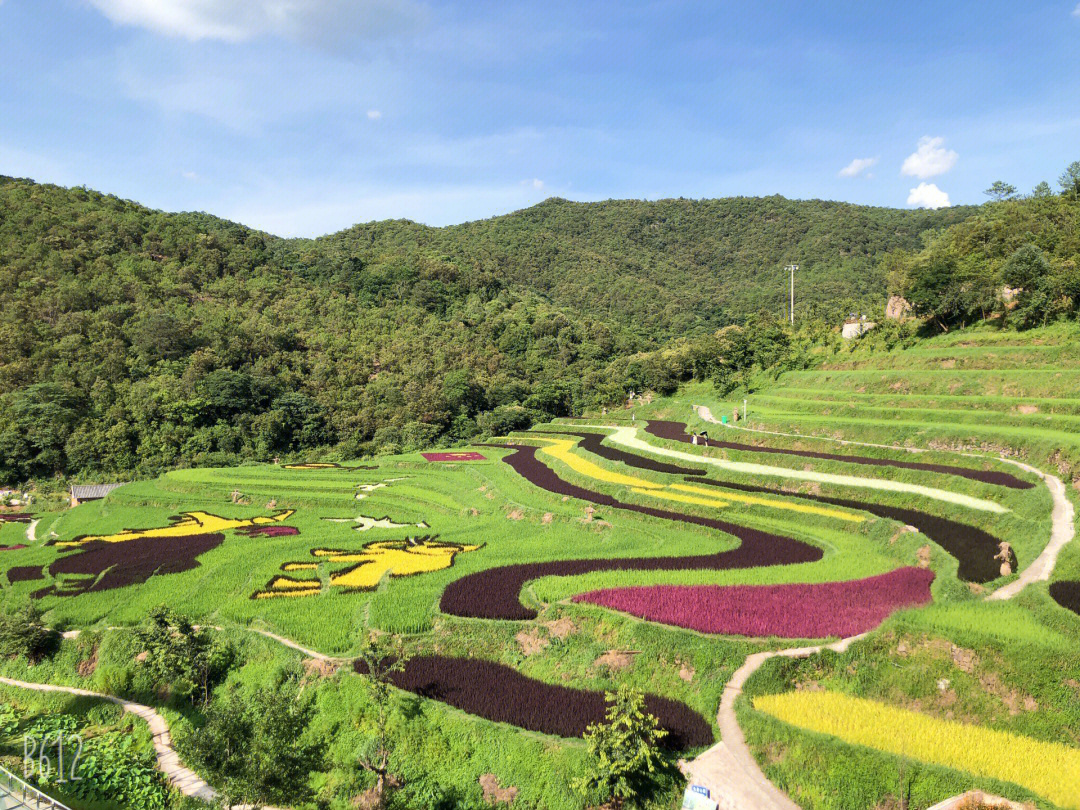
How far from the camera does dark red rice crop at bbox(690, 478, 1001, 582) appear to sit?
14691mm

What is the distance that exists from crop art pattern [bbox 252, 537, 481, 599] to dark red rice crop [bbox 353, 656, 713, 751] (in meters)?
5.47

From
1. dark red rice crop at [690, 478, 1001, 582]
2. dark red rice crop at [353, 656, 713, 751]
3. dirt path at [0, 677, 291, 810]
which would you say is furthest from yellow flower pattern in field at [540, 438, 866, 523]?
dirt path at [0, 677, 291, 810]

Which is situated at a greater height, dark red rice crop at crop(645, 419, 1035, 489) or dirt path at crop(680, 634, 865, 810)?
dark red rice crop at crop(645, 419, 1035, 489)

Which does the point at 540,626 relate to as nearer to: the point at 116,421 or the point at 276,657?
the point at 276,657

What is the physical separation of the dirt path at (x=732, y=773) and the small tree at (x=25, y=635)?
17019 mm

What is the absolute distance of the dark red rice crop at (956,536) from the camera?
14691 millimetres

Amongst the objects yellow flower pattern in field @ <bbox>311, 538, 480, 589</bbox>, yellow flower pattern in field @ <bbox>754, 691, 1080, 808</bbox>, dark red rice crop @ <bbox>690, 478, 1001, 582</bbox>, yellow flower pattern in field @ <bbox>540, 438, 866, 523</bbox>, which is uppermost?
dark red rice crop @ <bbox>690, 478, 1001, 582</bbox>

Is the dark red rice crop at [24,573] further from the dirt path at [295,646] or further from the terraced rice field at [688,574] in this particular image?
the dirt path at [295,646]

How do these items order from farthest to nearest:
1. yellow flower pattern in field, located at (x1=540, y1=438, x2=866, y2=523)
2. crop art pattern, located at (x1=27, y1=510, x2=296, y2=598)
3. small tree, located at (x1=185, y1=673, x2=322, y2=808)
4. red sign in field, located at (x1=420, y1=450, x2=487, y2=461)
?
red sign in field, located at (x1=420, y1=450, x2=487, y2=461)
yellow flower pattern in field, located at (x1=540, y1=438, x2=866, y2=523)
crop art pattern, located at (x1=27, y1=510, x2=296, y2=598)
small tree, located at (x1=185, y1=673, x2=322, y2=808)

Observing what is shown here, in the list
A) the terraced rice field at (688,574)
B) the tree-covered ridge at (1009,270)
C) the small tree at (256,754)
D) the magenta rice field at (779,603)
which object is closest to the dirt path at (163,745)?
the small tree at (256,754)

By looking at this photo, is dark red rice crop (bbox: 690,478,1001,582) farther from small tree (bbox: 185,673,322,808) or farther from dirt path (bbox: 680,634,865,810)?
small tree (bbox: 185,673,322,808)

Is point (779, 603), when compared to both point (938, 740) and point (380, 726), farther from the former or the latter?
point (380, 726)

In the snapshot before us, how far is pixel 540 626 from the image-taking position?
1389 centimetres

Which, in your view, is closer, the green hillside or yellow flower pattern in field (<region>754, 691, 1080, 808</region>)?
yellow flower pattern in field (<region>754, 691, 1080, 808</region>)
